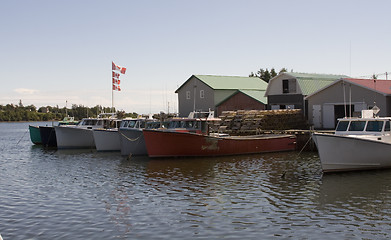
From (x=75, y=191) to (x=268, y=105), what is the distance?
28824 mm

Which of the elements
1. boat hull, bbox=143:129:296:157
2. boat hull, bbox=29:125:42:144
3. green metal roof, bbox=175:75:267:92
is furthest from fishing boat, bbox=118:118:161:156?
green metal roof, bbox=175:75:267:92

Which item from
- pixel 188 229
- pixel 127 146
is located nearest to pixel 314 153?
pixel 127 146

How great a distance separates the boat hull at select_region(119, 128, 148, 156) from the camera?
29984 mm

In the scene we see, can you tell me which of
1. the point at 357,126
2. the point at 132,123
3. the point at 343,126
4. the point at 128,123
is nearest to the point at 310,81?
the point at 132,123

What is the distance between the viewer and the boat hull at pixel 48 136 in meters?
42.2

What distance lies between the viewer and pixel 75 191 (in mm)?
18172

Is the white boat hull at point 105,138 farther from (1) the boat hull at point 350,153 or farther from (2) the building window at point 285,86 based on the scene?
(1) the boat hull at point 350,153

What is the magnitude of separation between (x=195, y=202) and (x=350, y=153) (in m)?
8.15

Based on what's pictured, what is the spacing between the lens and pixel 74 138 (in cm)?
3841

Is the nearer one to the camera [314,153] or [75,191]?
[75,191]

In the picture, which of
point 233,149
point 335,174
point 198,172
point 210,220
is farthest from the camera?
point 233,149

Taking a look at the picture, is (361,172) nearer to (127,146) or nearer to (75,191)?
(75,191)

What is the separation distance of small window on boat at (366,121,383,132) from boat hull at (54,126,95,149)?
23644 millimetres

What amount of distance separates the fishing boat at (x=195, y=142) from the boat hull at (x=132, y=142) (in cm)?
215
